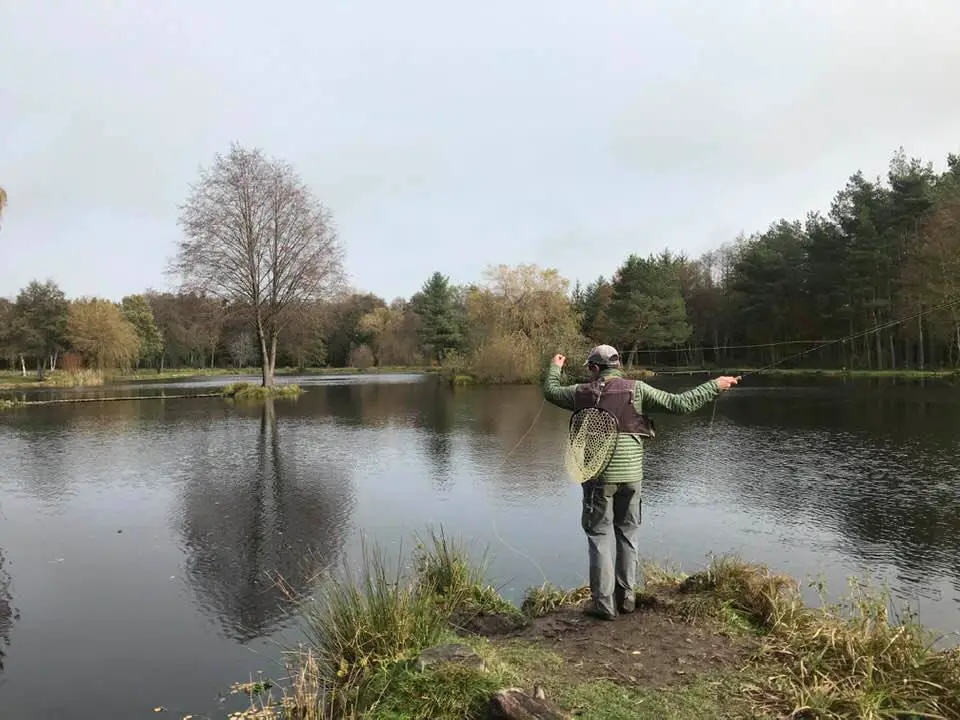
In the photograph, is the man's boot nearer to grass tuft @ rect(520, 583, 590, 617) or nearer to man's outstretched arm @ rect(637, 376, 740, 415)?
grass tuft @ rect(520, 583, 590, 617)

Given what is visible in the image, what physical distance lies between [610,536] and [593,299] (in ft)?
213

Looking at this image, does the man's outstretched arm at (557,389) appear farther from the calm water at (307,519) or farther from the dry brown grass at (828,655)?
the calm water at (307,519)

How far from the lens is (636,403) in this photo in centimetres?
536

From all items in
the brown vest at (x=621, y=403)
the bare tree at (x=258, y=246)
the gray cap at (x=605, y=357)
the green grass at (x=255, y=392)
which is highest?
the bare tree at (x=258, y=246)

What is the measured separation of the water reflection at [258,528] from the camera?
6645 mm

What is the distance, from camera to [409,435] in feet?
62.6

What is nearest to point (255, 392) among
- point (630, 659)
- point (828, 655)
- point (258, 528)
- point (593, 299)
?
point (258, 528)

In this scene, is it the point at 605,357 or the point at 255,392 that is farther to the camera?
the point at 255,392

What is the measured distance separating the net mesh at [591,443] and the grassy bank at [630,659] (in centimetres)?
119

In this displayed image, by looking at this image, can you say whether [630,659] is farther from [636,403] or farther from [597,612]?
[636,403]

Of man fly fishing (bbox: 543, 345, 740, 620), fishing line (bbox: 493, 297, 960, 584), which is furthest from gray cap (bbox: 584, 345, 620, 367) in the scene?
fishing line (bbox: 493, 297, 960, 584)

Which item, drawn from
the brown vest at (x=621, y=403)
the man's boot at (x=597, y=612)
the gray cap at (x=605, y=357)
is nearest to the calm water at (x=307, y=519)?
the man's boot at (x=597, y=612)

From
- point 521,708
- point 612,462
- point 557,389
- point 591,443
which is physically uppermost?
point 557,389

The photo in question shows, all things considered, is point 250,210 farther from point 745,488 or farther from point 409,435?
point 745,488
